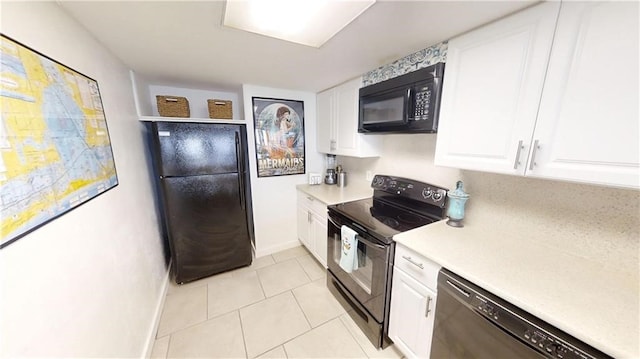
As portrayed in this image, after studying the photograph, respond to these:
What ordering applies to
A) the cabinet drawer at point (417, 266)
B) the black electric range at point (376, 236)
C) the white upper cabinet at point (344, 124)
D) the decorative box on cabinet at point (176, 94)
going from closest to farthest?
the cabinet drawer at point (417, 266) < the black electric range at point (376, 236) < the decorative box on cabinet at point (176, 94) < the white upper cabinet at point (344, 124)

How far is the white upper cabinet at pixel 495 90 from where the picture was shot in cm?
96

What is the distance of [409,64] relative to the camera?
60.8 inches

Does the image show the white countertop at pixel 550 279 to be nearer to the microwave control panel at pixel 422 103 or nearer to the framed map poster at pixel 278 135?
the microwave control panel at pixel 422 103

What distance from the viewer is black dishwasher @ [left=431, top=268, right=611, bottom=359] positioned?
74cm

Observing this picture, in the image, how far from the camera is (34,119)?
0.76 metres

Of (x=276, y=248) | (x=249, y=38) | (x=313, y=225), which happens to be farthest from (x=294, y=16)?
(x=276, y=248)

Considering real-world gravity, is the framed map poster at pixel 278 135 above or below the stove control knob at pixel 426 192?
above

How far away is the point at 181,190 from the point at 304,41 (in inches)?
69.6

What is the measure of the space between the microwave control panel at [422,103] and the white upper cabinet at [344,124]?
2.26ft

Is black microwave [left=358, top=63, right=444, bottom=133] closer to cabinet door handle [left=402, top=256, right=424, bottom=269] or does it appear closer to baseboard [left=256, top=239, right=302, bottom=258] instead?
cabinet door handle [left=402, top=256, right=424, bottom=269]

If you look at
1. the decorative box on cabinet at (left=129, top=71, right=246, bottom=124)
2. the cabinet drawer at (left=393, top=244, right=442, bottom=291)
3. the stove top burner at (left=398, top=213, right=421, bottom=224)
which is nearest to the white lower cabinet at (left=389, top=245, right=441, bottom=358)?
the cabinet drawer at (left=393, top=244, right=442, bottom=291)

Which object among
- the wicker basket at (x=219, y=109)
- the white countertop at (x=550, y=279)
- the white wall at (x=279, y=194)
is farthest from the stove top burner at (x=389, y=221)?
the wicker basket at (x=219, y=109)

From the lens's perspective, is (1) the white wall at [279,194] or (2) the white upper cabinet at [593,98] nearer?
(2) the white upper cabinet at [593,98]

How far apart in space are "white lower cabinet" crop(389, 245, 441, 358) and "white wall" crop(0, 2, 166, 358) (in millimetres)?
1578
